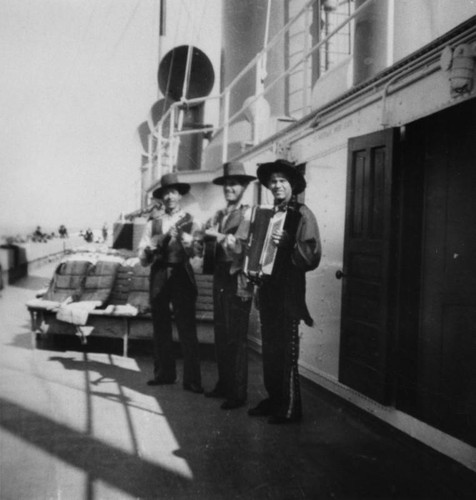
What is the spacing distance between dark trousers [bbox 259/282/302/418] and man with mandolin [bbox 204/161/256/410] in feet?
0.86

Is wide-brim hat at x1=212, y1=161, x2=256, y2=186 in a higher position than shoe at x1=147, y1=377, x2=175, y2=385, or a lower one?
higher

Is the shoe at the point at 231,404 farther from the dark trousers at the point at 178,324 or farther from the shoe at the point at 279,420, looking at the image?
the dark trousers at the point at 178,324

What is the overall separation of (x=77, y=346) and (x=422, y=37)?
5.37m

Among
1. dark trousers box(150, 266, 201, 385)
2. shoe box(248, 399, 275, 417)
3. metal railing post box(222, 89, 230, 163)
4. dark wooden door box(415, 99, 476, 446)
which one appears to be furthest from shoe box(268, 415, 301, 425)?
metal railing post box(222, 89, 230, 163)

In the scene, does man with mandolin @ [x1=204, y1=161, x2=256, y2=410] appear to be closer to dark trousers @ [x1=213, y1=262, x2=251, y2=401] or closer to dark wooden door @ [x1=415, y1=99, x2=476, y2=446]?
dark trousers @ [x1=213, y1=262, x2=251, y2=401]

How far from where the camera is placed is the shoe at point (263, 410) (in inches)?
166

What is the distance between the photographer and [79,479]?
9.55 feet

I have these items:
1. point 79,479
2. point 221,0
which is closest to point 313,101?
point 79,479

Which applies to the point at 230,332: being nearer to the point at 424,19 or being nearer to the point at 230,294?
the point at 230,294

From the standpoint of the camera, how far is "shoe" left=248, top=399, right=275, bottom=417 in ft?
13.9

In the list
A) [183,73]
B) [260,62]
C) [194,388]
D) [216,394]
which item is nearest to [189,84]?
[183,73]

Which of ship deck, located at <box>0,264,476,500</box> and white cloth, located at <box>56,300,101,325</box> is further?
white cloth, located at <box>56,300,101,325</box>

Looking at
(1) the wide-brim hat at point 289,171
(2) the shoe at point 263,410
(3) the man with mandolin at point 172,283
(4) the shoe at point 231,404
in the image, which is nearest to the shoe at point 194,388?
(3) the man with mandolin at point 172,283

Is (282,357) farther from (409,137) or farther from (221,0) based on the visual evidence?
(221,0)
